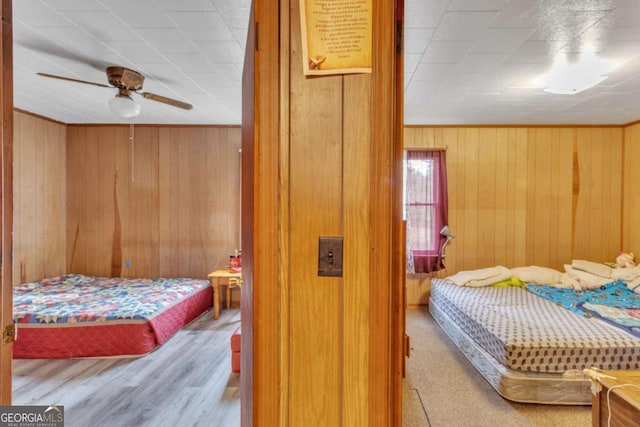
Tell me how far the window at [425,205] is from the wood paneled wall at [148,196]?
7.96 feet

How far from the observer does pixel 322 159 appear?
100 centimetres

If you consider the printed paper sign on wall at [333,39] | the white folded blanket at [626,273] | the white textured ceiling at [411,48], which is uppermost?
the white textured ceiling at [411,48]

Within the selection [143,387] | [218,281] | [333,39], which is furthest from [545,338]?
[218,281]

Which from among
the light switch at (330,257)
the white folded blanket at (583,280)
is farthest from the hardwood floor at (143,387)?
the white folded blanket at (583,280)

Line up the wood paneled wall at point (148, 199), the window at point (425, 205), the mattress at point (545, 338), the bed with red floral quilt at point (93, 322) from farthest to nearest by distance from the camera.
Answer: the wood paneled wall at point (148, 199) < the window at point (425, 205) < the bed with red floral quilt at point (93, 322) < the mattress at point (545, 338)

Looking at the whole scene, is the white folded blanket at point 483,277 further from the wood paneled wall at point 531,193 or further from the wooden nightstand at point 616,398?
the wooden nightstand at point 616,398

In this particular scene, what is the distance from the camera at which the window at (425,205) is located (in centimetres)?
448

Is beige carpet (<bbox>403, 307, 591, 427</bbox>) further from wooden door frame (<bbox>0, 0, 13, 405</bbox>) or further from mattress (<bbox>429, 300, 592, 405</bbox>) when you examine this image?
wooden door frame (<bbox>0, 0, 13, 405</bbox>)

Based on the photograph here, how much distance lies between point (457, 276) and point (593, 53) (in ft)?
8.80

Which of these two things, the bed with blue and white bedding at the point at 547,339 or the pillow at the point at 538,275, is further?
the pillow at the point at 538,275

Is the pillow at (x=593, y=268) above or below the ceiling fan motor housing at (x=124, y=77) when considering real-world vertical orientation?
below

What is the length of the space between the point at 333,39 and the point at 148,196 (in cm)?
451

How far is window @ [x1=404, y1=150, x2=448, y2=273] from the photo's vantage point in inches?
177

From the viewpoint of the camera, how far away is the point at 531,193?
454 cm
